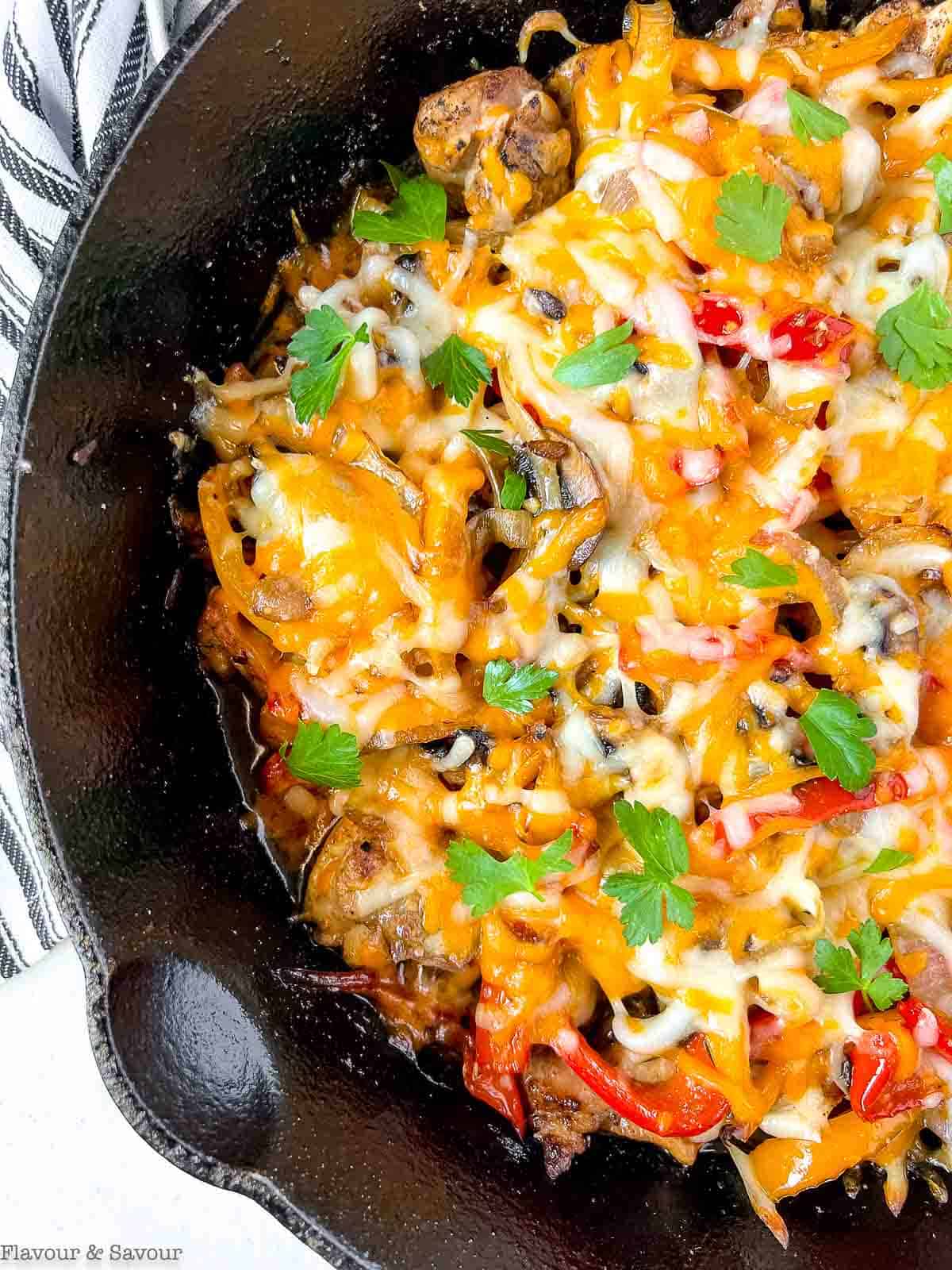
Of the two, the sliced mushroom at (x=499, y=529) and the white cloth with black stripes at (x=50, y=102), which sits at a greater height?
the white cloth with black stripes at (x=50, y=102)

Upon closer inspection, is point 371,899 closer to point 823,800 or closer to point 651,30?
point 823,800

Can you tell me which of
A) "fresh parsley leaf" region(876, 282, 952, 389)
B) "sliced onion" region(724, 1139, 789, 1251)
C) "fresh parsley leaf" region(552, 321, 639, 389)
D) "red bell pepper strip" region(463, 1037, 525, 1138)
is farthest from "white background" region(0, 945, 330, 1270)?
"fresh parsley leaf" region(876, 282, 952, 389)

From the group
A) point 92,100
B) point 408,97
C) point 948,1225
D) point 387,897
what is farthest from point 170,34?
point 948,1225

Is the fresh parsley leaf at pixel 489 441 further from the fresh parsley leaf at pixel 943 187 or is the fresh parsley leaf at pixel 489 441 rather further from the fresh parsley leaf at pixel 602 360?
the fresh parsley leaf at pixel 943 187

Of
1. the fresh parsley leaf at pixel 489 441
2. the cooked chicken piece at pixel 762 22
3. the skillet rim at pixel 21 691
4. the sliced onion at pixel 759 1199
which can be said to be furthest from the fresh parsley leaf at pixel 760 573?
the skillet rim at pixel 21 691

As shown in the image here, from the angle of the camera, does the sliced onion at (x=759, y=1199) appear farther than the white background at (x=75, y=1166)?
No

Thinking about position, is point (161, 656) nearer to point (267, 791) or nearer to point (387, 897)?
point (267, 791)

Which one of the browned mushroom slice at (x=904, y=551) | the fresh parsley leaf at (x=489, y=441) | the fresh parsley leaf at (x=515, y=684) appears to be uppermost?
the fresh parsley leaf at (x=489, y=441)

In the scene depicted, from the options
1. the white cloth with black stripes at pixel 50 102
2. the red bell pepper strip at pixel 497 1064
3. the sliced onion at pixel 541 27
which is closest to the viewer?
the red bell pepper strip at pixel 497 1064
